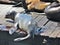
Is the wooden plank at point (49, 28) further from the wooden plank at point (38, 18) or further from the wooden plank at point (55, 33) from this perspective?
the wooden plank at point (38, 18)

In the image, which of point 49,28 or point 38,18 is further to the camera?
point 38,18

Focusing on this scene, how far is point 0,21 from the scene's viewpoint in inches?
227

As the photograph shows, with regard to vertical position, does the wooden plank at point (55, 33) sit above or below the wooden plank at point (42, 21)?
below

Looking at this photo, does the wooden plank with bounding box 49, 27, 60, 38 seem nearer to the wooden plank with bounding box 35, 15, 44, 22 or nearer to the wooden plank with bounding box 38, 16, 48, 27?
the wooden plank with bounding box 38, 16, 48, 27

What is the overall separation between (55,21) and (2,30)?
113 centimetres

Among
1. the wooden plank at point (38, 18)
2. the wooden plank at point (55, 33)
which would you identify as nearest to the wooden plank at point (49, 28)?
the wooden plank at point (55, 33)

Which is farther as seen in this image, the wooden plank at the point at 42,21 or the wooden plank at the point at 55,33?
the wooden plank at the point at 42,21

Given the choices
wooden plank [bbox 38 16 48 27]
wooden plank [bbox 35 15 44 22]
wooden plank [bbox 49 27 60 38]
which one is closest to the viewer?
wooden plank [bbox 49 27 60 38]

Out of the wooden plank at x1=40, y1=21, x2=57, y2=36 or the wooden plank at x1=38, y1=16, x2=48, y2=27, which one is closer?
the wooden plank at x1=40, y1=21, x2=57, y2=36

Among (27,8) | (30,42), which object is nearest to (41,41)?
(30,42)

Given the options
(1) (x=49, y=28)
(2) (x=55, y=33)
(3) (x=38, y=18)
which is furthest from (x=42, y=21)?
(2) (x=55, y=33)

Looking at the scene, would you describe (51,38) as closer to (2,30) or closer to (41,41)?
(41,41)

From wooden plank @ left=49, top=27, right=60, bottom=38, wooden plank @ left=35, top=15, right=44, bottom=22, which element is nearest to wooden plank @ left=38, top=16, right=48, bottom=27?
wooden plank @ left=35, top=15, right=44, bottom=22

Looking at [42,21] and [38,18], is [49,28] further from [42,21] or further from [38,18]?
[38,18]
